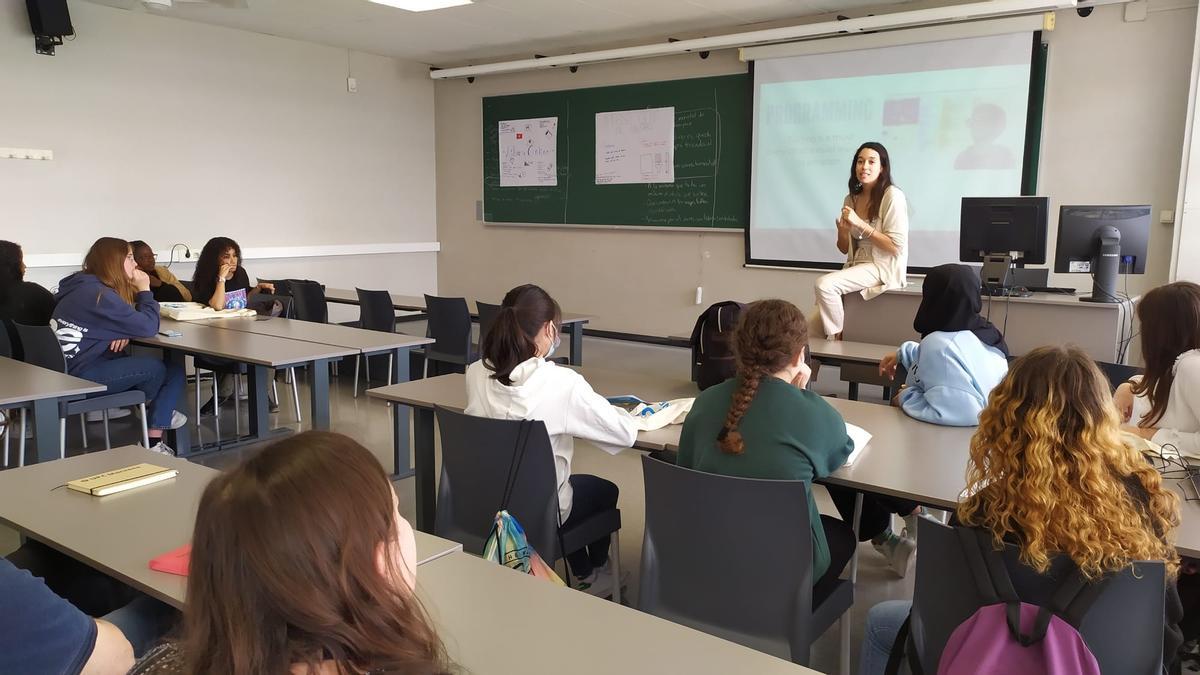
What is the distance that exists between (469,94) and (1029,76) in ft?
18.3

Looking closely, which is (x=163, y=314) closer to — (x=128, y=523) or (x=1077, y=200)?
(x=128, y=523)

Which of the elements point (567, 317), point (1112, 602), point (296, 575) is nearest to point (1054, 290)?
point (567, 317)

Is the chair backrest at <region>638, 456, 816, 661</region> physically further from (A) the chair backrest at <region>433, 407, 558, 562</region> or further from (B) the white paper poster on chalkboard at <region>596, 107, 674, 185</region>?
(B) the white paper poster on chalkboard at <region>596, 107, 674, 185</region>

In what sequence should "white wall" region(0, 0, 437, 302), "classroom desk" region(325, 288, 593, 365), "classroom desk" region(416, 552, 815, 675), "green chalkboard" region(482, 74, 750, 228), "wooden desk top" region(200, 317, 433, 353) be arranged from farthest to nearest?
"green chalkboard" region(482, 74, 750, 228) → "white wall" region(0, 0, 437, 302) → "classroom desk" region(325, 288, 593, 365) → "wooden desk top" region(200, 317, 433, 353) → "classroom desk" region(416, 552, 815, 675)

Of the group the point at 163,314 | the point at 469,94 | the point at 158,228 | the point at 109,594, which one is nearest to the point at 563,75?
the point at 469,94

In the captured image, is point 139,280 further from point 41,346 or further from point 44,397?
point 44,397

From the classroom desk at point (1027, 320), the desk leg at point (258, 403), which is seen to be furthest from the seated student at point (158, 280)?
the classroom desk at point (1027, 320)

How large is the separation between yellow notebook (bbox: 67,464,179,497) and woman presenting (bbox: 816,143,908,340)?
3.27 metres

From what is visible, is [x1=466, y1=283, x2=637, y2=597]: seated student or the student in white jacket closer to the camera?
the student in white jacket

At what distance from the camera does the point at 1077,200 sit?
581 centimetres

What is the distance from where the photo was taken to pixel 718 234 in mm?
7602

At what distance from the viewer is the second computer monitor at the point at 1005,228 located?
4.32m

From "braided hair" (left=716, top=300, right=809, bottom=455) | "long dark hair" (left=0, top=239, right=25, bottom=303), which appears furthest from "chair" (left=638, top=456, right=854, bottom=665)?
"long dark hair" (left=0, top=239, right=25, bottom=303)

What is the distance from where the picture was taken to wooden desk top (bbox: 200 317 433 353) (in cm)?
427
